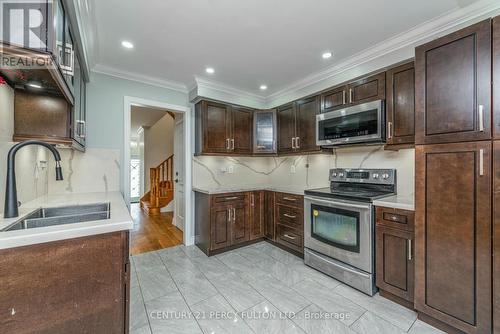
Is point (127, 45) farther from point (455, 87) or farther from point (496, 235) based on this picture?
point (496, 235)

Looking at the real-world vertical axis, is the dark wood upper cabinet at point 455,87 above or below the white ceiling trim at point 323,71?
below

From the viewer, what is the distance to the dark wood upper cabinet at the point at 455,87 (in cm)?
143

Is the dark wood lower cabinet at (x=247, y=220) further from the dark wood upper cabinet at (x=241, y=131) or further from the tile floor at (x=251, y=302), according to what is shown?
the dark wood upper cabinet at (x=241, y=131)

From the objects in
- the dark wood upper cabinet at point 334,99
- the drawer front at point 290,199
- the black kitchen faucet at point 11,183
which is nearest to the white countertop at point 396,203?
the drawer front at point 290,199

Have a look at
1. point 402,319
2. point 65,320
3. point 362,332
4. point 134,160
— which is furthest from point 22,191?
point 134,160

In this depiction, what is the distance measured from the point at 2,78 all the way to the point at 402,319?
11.0 feet

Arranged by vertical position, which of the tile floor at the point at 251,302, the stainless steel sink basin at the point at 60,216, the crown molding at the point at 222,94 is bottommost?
the tile floor at the point at 251,302

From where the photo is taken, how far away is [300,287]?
2225 mm

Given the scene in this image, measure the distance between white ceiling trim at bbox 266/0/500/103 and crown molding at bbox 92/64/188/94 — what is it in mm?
2063

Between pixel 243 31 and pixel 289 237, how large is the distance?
2.59 m

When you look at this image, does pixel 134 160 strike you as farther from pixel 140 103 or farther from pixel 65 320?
pixel 65 320

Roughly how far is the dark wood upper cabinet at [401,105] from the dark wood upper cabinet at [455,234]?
0.51m

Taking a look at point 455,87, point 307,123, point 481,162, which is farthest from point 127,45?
point 481,162

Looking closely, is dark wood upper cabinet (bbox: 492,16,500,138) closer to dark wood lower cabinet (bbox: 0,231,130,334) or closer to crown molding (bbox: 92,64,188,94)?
dark wood lower cabinet (bbox: 0,231,130,334)
